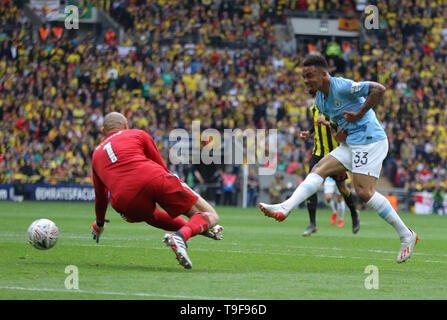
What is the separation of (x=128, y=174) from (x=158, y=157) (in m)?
0.51

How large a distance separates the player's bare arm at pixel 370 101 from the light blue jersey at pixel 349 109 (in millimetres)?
169

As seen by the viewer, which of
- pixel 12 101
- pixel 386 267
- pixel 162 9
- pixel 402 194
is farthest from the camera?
pixel 162 9

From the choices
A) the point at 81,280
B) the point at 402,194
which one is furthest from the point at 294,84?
the point at 81,280

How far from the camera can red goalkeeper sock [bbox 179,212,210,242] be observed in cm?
799

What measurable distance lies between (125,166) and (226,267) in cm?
163

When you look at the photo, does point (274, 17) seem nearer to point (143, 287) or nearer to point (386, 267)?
point (386, 267)

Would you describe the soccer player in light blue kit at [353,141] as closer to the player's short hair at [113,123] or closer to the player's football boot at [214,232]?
the player's football boot at [214,232]

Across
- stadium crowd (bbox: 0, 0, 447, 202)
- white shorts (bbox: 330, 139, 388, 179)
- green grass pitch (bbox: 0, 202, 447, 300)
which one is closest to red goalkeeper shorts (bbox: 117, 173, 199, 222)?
green grass pitch (bbox: 0, 202, 447, 300)

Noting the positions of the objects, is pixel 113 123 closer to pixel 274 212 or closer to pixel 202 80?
pixel 274 212

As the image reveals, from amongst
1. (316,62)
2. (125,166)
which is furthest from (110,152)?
(316,62)

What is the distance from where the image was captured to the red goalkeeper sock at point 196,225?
7.99 metres

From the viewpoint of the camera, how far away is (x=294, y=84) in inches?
1281

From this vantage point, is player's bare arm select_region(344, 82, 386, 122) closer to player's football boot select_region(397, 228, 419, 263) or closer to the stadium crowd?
player's football boot select_region(397, 228, 419, 263)

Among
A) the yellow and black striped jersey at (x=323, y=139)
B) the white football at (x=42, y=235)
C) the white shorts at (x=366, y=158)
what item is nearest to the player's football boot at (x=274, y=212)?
the white shorts at (x=366, y=158)
